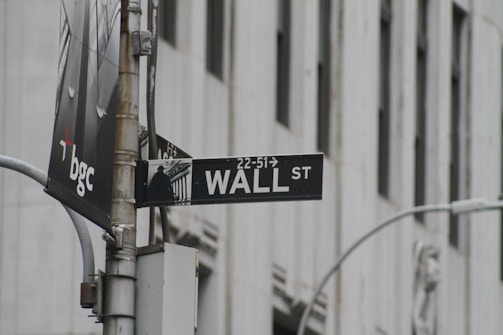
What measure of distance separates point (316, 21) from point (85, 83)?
23.0 metres

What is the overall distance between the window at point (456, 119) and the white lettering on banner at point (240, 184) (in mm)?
30906

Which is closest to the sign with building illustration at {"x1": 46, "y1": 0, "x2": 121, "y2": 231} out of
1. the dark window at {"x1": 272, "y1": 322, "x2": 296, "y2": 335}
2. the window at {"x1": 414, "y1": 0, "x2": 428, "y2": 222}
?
the dark window at {"x1": 272, "y1": 322, "x2": 296, "y2": 335}

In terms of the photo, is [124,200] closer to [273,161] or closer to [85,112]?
[85,112]

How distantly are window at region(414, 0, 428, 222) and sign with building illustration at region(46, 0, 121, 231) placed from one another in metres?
29.2

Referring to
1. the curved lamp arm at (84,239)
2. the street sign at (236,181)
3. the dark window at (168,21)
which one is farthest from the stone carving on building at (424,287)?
the street sign at (236,181)

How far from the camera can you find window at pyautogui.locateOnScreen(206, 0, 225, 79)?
29.3 metres

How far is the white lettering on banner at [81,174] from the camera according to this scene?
10.1 meters

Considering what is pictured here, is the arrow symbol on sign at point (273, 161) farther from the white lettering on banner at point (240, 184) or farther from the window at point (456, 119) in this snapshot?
the window at point (456, 119)

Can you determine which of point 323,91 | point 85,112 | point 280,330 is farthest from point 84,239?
point 323,91

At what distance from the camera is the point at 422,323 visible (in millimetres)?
38375

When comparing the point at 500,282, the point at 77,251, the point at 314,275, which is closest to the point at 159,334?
the point at 77,251

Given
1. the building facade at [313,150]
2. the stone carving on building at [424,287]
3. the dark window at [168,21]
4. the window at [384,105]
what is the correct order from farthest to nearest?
the stone carving on building at [424,287], the window at [384,105], the dark window at [168,21], the building facade at [313,150]

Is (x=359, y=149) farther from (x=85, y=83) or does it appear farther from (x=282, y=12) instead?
(x=85, y=83)

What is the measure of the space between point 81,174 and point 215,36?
19410 millimetres
